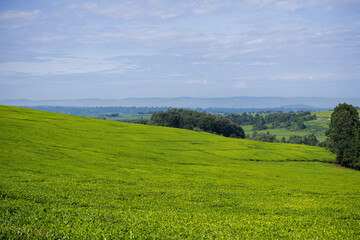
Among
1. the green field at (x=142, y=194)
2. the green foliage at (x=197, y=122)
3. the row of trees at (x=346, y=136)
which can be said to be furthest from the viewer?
the green foliage at (x=197, y=122)

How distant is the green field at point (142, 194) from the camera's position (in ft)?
62.9

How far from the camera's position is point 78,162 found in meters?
50.9

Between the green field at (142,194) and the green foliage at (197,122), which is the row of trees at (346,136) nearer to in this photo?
the green field at (142,194)

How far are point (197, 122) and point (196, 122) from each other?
2.31 feet

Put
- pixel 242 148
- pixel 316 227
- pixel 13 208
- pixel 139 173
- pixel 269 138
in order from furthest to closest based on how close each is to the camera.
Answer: pixel 269 138, pixel 242 148, pixel 139 173, pixel 316 227, pixel 13 208

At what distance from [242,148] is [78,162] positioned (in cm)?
5658

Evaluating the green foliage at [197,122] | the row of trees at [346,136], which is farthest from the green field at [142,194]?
the green foliage at [197,122]

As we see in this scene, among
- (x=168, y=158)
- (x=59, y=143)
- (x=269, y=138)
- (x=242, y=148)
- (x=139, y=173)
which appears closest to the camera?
(x=139, y=173)

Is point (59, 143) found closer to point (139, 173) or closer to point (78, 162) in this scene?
point (78, 162)

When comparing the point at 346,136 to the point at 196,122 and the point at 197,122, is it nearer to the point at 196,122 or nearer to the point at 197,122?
the point at 197,122

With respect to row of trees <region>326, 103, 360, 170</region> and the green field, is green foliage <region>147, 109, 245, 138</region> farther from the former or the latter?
the green field

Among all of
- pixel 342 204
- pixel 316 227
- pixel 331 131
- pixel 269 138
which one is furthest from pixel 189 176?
pixel 269 138

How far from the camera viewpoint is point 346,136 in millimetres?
94750

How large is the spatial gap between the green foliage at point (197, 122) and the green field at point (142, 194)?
9246cm
